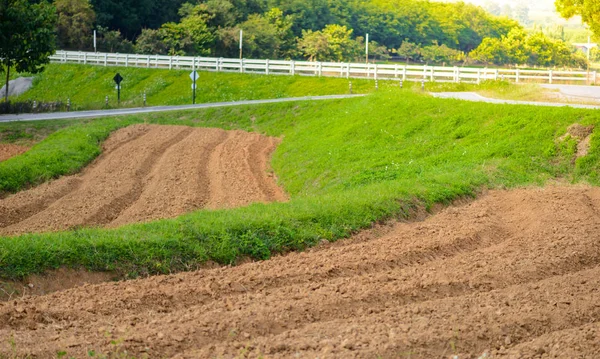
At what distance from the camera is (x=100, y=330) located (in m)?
8.55

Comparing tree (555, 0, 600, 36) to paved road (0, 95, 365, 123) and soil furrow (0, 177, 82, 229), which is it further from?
soil furrow (0, 177, 82, 229)

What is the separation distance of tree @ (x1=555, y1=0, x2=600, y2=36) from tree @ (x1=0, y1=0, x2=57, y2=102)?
25.7m

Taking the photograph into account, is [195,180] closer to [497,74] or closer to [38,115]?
[38,115]

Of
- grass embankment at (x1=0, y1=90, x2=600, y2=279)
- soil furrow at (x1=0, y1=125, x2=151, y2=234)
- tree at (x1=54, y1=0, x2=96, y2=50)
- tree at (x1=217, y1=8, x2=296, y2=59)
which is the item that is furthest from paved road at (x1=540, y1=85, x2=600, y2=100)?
tree at (x1=54, y1=0, x2=96, y2=50)

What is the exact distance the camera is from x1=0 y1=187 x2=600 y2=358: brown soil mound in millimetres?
8055

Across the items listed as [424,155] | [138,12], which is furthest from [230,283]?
[138,12]

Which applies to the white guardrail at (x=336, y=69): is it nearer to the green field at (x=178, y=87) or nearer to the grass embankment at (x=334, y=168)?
the green field at (x=178, y=87)

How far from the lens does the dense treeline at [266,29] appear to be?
2825 inches

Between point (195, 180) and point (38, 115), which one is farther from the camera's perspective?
point (38, 115)

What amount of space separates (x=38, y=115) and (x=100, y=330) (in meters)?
34.8

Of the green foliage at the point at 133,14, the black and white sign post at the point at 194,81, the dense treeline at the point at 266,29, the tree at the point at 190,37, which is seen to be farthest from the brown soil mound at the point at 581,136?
the green foliage at the point at 133,14

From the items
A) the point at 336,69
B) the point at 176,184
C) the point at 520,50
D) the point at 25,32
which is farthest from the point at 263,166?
the point at 520,50

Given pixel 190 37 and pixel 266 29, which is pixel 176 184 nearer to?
pixel 190 37

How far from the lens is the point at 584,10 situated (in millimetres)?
41125
